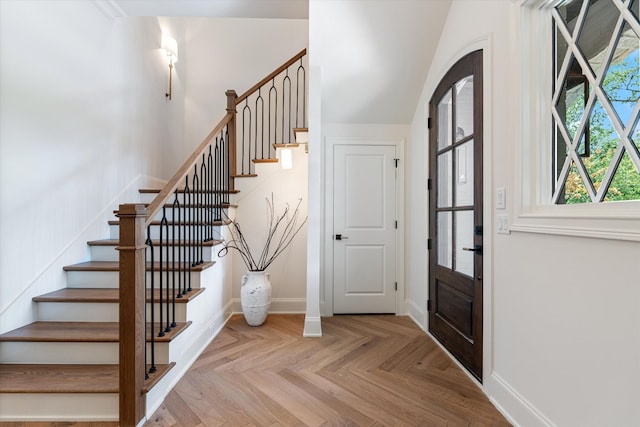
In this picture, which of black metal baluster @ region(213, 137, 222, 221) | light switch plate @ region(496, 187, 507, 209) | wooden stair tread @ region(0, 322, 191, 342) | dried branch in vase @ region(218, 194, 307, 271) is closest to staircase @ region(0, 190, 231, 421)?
wooden stair tread @ region(0, 322, 191, 342)

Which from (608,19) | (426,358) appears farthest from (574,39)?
(426,358)

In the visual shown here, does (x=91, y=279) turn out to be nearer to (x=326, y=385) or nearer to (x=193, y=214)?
(x=193, y=214)

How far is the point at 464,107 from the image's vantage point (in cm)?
224

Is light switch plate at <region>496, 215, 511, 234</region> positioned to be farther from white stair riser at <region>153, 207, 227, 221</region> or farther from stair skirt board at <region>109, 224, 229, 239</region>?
stair skirt board at <region>109, 224, 229, 239</region>

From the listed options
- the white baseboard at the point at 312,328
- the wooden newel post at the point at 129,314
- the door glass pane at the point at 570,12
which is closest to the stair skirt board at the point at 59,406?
the wooden newel post at the point at 129,314

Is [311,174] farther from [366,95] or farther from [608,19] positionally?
[608,19]

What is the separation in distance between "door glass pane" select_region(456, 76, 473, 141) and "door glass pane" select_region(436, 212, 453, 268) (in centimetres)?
68

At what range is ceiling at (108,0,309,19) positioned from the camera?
2.57 m

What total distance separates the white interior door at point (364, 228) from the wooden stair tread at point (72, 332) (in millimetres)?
1778

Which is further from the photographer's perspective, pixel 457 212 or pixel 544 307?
pixel 457 212

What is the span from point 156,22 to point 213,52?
80 cm

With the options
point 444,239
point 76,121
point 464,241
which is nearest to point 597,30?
point 464,241

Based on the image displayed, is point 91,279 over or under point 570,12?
under

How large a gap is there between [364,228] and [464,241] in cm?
124
